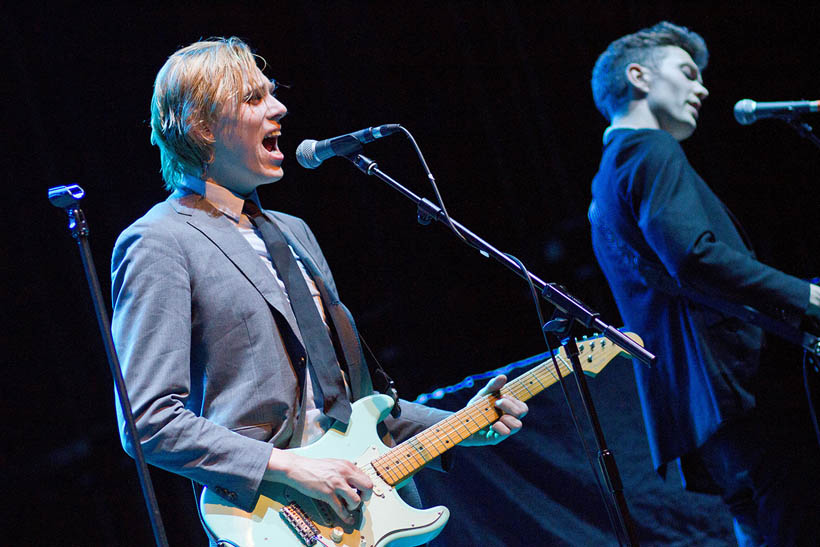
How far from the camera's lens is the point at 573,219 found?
489 cm

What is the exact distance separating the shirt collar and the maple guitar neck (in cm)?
87

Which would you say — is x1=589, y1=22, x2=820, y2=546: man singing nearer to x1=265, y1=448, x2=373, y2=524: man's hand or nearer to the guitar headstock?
the guitar headstock

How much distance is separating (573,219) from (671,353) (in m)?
2.23

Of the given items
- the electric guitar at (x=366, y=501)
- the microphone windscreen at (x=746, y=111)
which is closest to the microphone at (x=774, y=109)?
the microphone windscreen at (x=746, y=111)

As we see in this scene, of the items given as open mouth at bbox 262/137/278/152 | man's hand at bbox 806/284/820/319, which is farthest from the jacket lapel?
man's hand at bbox 806/284/820/319

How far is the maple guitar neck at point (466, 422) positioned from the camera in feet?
6.98

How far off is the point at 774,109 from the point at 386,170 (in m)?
2.24

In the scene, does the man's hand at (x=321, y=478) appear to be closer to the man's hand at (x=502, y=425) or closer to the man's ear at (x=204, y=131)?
the man's hand at (x=502, y=425)

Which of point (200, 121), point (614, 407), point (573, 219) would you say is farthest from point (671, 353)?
point (573, 219)

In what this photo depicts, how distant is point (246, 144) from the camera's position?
7.61ft

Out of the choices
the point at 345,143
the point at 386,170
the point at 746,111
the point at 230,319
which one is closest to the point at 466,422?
the point at 230,319

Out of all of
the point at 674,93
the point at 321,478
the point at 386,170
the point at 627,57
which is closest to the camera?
the point at 321,478

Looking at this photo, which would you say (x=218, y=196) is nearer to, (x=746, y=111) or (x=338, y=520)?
(x=338, y=520)

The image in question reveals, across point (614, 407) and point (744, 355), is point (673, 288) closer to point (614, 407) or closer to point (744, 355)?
point (744, 355)
